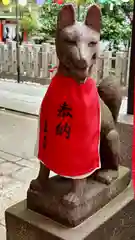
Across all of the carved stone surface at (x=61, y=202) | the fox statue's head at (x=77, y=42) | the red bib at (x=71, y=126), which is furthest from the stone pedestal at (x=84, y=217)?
the fox statue's head at (x=77, y=42)

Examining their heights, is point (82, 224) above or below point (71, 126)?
below

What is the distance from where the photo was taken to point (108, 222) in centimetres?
127

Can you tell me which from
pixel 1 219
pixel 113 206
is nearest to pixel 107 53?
pixel 1 219

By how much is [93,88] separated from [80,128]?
0.14 metres

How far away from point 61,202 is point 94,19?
62 cm

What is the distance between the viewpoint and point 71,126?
1.13 meters

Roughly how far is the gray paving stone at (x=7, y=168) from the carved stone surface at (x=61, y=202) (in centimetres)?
124

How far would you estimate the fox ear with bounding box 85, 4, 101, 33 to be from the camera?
3.62 feet

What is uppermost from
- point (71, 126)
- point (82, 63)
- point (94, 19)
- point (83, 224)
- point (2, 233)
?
point (94, 19)

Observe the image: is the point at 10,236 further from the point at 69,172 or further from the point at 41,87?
the point at 41,87

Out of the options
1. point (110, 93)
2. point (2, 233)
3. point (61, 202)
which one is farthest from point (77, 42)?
point (2, 233)

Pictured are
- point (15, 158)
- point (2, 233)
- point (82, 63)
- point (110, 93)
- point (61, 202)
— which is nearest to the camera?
point (82, 63)

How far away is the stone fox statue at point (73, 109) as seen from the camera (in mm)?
1078

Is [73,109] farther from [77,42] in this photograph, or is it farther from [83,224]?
[83,224]
